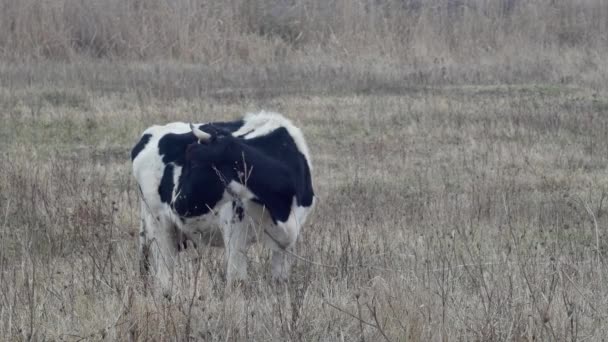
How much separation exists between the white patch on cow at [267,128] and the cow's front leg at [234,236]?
25.7 inches

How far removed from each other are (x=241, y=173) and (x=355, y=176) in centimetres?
489

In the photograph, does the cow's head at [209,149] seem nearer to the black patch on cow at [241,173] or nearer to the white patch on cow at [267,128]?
the black patch on cow at [241,173]

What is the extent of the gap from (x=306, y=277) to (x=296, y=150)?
77 centimetres

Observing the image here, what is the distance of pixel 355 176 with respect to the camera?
10445 mm

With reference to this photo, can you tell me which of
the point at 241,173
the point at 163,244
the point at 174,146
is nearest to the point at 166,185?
the point at 174,146

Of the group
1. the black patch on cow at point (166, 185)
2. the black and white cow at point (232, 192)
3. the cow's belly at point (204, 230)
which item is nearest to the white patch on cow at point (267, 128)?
the black and white cow at point (232, 192)

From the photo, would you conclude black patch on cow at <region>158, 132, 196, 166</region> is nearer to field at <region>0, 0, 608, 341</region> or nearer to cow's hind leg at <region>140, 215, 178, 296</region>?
cow's hind leg at <region>140, 215, 178, 296</region>

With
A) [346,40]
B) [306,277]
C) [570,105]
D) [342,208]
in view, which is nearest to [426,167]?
[342,208]

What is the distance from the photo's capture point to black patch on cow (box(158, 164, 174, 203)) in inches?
250

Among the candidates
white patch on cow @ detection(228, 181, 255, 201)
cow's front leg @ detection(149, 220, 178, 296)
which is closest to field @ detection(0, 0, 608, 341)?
cow's front leg @ detection(149, 220, 178, 296)

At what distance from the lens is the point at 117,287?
17.6 ft

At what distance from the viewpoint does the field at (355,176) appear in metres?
5.11

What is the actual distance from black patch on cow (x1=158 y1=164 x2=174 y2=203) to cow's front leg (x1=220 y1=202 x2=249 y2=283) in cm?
64

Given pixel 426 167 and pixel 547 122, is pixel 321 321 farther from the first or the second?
pixel 547 122
